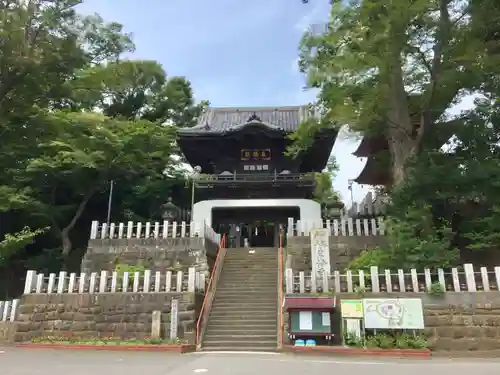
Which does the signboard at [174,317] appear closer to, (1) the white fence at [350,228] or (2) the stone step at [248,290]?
(2) the stone step at [248,290]

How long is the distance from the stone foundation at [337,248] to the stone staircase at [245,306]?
2.99ft

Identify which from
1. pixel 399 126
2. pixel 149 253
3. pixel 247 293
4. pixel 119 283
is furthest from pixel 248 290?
pixel 399 126

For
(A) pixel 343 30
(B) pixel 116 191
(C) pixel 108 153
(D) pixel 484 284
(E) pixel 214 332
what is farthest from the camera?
(B) pixel 116 191

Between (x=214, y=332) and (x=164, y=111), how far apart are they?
2048 cm

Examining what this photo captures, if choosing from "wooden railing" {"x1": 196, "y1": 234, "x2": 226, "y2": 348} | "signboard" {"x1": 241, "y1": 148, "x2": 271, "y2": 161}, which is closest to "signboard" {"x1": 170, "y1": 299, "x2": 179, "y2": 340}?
"wooden railing" {"x1": 196, "y1": 234, "x2": 226, "y2": 348}

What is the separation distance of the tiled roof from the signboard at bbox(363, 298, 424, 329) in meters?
12.5

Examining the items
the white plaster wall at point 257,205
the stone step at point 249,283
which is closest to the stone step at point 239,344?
the stone step at point 249,283

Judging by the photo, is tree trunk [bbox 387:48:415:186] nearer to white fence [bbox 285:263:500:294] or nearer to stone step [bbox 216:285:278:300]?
white fence [bbox 285:263:500:294]

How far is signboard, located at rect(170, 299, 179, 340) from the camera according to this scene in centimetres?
1061

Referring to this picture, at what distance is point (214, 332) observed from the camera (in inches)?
435

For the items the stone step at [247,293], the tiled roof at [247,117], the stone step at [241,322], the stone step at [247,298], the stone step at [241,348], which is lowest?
the stone step at [241,348]

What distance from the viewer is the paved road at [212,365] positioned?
6.62 meters

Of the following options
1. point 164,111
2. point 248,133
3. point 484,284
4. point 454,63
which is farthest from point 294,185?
point 164,111

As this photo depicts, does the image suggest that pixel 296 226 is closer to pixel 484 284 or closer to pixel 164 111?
pixel 484 284
